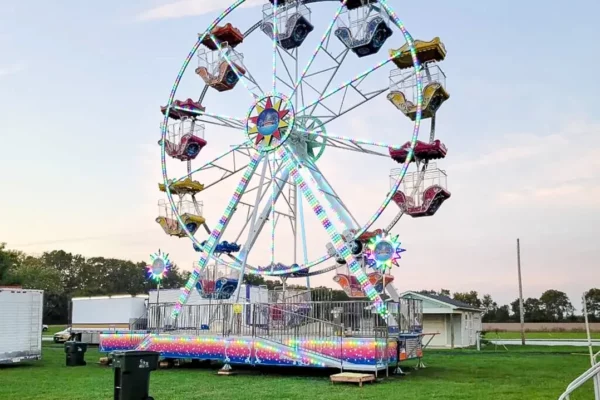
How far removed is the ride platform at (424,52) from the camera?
20016 mm

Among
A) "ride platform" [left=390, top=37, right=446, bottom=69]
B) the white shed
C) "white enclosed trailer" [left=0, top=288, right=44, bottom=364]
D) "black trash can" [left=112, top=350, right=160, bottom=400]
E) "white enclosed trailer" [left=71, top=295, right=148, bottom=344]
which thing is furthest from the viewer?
the white shed

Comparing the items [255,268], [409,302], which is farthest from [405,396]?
[255,268]

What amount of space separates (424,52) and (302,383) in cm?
1080

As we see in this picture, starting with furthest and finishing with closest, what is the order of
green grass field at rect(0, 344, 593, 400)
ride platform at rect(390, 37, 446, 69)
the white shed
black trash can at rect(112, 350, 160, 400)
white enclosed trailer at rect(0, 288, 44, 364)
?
the white shed
white enclosed trailer at rect(0, 288, 44, 364)
ride platform at rect(390, 37, 446, 69)
green grass field at rect(0, 344, 593, 400)
black trash can at rect(112, 350, 160, 400)

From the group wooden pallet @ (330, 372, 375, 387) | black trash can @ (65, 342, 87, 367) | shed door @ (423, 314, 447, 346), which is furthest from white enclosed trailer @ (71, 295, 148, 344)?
wooden pallet @ (330, 372, 375, 387)

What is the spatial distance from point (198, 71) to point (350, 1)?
7.12m

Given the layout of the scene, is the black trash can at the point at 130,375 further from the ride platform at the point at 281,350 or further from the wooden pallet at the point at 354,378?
the ride platform at the point at 281,350

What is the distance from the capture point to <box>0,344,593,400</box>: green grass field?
14219mm

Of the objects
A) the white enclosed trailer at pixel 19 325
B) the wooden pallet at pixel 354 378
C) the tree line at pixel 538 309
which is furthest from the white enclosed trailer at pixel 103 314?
the tree line at pixel 538 309

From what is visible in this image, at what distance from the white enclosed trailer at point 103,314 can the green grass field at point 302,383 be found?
13032mm

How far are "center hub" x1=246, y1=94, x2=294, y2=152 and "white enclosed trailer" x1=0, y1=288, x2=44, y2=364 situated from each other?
10345mm

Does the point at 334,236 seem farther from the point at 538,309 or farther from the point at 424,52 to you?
the point at 538,309

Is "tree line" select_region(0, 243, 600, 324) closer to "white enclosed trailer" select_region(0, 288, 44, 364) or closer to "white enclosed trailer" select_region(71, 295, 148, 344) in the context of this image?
"white enclosed trailer" select_region(71, 295, 148, 344)

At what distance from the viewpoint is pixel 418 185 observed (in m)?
19.8
